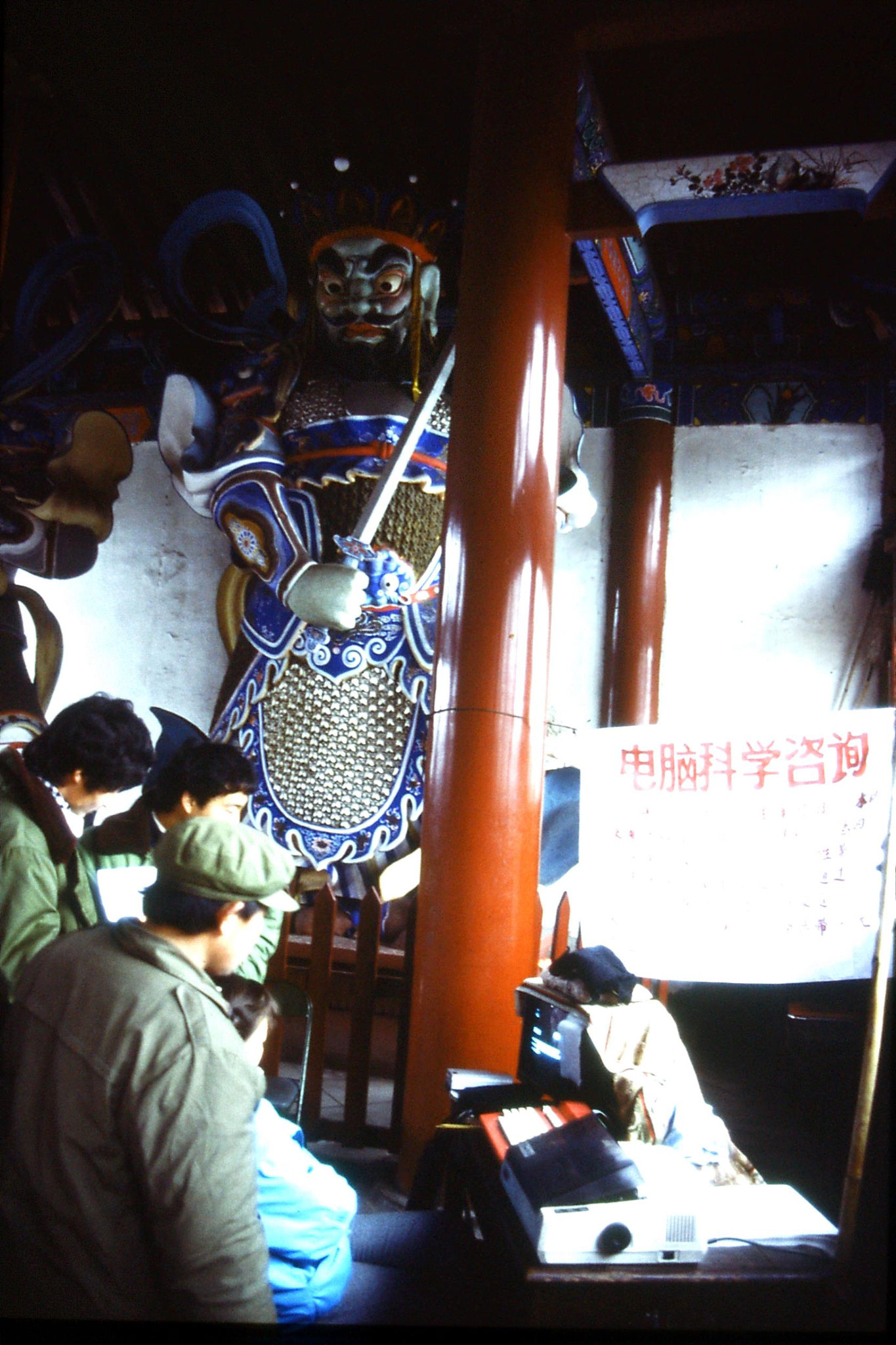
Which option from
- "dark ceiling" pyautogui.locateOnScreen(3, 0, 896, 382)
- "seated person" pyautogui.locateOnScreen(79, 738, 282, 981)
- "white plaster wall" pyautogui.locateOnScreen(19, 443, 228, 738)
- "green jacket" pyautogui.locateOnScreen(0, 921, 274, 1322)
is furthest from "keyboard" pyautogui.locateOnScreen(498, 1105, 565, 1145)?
"white plaster wall" pyautogui.locateOnScreen(19, 443, 228, 738)

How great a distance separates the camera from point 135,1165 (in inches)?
49.5

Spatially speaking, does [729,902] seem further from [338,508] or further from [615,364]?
[615,364]

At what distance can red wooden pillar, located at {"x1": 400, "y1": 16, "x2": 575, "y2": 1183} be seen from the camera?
118 inches

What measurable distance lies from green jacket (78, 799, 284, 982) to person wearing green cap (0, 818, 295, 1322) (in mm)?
1002

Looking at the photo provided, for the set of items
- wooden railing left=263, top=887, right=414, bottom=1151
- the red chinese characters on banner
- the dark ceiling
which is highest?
the dark ceiling

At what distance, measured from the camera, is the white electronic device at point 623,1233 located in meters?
1.46

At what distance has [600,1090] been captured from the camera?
6.11 feet

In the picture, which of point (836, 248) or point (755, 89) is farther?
point (836, 248)

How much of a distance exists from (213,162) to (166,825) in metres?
4.02

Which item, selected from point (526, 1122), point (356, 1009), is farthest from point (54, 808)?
point (356, 1009)

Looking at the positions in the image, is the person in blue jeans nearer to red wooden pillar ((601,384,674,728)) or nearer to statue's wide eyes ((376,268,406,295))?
statue's wide eyes ((376,268,406,295))

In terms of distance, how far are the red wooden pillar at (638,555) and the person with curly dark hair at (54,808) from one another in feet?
11.3

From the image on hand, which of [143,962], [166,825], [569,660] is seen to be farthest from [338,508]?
[143,962]

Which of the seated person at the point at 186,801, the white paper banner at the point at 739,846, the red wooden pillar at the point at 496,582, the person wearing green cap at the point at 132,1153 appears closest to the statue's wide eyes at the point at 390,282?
the red wooden pillar at the point at 496,582
